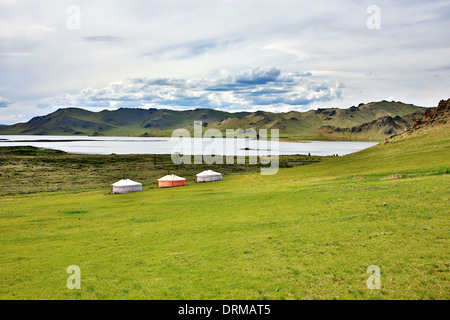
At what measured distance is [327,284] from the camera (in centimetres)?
1420

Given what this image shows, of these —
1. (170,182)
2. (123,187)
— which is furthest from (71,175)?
(170,182)

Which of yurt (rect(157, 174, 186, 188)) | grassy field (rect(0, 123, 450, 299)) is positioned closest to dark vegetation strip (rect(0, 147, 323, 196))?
yurt (rect(157, 174, 186, 188))

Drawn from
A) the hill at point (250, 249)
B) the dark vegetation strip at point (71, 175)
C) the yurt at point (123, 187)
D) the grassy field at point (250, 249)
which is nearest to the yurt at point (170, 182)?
the dark vegetation strip at point (71, 175)

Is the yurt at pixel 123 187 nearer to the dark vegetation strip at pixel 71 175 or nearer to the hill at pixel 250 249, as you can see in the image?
the dark vegetation strip at pixel 71 175

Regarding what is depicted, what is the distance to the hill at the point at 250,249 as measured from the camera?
1452 cm

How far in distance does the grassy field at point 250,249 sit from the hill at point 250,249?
0.07 meters

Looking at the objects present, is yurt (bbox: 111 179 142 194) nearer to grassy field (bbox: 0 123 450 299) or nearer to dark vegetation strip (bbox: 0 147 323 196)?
dark vegetation strip (bbox: 0 147 323 196)

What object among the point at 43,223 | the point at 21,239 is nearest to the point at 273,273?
the point at 21,239

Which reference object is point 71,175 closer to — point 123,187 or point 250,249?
point 123,187

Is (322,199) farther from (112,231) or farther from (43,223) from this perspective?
(43,223)

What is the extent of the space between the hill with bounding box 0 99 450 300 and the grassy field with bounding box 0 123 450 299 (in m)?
0.07

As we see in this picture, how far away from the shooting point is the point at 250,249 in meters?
20.0

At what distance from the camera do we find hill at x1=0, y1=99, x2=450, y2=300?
14516 mm
